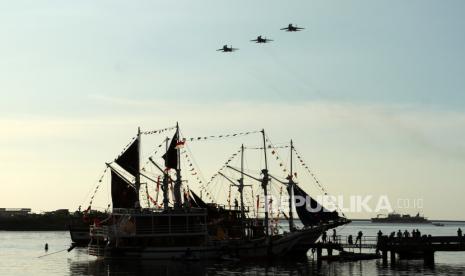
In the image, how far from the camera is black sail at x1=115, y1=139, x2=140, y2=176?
3396 inches

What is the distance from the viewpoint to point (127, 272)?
68062 millimetres

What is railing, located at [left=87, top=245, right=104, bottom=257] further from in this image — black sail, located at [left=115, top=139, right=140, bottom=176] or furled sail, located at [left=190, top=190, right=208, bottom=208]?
furled sail, located at [left=190, top=190, right=208, bottom=208]

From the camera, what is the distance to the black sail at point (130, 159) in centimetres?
8625

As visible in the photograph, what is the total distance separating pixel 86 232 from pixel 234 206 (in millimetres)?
28842

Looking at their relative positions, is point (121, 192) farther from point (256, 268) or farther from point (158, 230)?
point (256, 268)

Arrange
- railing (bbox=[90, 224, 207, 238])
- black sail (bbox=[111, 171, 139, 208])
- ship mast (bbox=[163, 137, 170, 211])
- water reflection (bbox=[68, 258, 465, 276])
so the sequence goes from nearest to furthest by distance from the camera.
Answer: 1. water reflection (bbox=[68, 258, 465, 276])
2. railing (bbox=[90, 224, 207, 238])
3. ship mast (bbox=[163, 137, 170, 211])
4. black sail (bbox=[111, 171, 139, 208])

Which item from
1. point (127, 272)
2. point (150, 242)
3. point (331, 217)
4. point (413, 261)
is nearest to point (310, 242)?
point (331, 217)

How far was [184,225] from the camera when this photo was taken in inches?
3091

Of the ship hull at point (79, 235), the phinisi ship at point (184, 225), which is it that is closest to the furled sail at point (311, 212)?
the phinisi ship at point (184, 225)

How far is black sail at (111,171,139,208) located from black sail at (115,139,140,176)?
4.51ft

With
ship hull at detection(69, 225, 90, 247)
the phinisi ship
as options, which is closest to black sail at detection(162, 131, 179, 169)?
the phinisi ship

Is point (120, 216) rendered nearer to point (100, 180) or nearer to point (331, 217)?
point (100, 180)

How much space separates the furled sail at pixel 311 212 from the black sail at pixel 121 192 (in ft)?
58.5

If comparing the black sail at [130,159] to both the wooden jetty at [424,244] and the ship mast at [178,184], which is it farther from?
the wooden jetty at [424,244]
